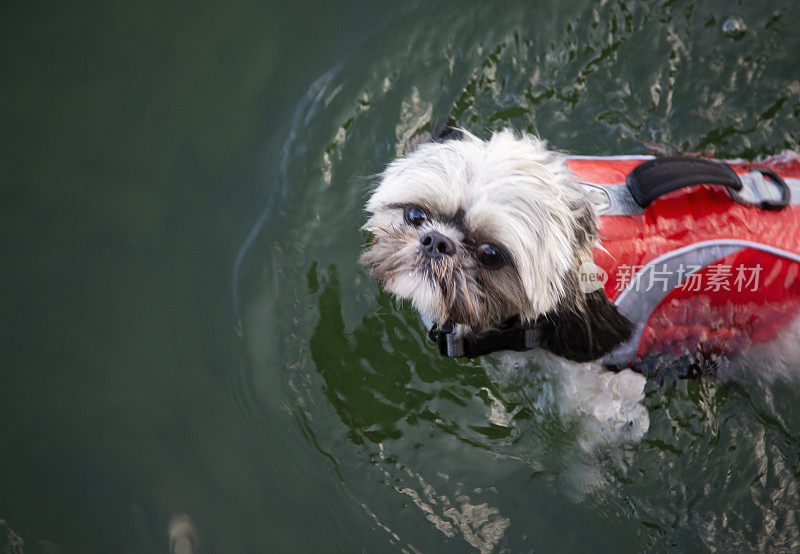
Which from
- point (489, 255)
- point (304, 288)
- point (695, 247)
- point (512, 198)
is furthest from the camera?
point (304, 288)

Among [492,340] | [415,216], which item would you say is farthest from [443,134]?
[492,340]

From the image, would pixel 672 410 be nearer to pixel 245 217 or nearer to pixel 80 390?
pixel 245 217

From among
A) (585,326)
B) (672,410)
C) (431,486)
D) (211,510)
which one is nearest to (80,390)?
(211,510)

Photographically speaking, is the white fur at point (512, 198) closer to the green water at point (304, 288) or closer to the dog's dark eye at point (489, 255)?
the dog's dark eye at point (489, 255)

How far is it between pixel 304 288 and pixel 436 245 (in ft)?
6.85

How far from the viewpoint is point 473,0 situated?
200 inches

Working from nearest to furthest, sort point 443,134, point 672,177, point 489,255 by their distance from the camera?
1. point 489,255
2. point 672,177
3. point 443,134

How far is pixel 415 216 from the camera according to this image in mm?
2895

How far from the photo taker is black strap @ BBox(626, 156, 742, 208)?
2.95m

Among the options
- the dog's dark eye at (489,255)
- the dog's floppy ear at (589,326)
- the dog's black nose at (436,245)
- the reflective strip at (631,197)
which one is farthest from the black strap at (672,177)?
the dog's black nose at (436,245)

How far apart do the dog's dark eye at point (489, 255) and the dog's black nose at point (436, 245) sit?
13 cm

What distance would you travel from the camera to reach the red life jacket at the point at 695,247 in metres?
3.07

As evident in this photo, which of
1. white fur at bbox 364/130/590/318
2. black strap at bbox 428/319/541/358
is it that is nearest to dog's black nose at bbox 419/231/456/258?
white fur at bbox 364/130/590/318

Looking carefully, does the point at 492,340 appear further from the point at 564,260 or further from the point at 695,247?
the point at 695,247
